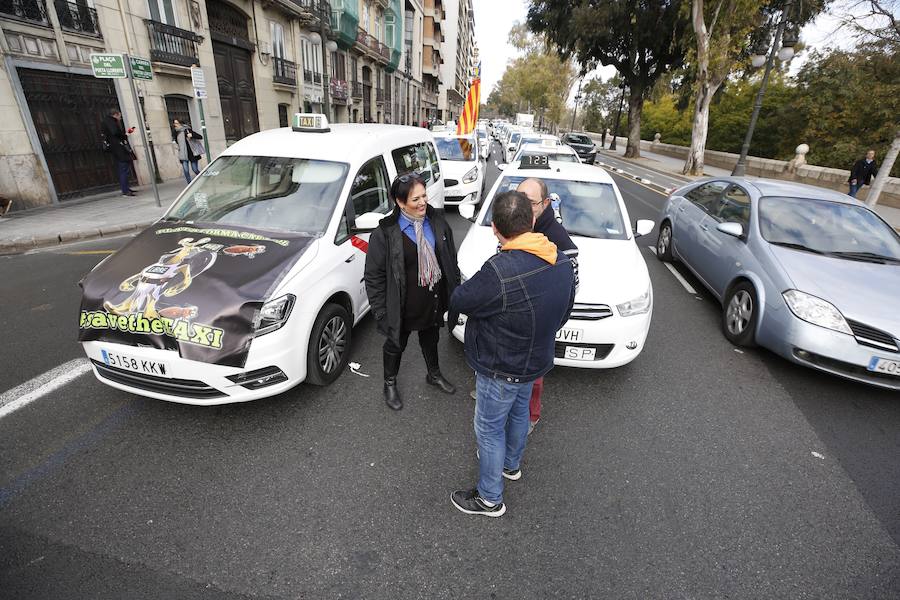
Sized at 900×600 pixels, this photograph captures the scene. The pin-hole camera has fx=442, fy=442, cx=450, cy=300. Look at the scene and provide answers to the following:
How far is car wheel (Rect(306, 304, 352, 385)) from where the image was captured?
3387 mm

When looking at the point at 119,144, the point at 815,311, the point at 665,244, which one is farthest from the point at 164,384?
the point at 119,144

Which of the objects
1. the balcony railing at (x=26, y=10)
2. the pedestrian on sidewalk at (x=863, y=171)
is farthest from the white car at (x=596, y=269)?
the pedestrian on sidewalk at (x=863, y=171)

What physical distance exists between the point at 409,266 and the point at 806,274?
382 centimetres

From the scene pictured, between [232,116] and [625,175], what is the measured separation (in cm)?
1734

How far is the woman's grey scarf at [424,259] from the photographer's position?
3.00 metres

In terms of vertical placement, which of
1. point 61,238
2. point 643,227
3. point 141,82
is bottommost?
point 61,238

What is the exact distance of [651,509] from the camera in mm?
2688

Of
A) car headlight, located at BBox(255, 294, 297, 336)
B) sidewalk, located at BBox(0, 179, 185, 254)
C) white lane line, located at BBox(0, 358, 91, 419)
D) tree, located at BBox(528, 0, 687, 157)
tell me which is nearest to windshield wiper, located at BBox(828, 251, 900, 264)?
car headlight, located at BBox(255, 294, 297, 336)

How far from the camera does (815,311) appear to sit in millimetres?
3889

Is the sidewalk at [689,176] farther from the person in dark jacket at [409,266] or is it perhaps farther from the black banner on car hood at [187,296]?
the black banner on car hood at [187,296]

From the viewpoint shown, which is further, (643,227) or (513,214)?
(643,227)

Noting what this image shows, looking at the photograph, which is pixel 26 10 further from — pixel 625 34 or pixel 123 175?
pixel 625 34

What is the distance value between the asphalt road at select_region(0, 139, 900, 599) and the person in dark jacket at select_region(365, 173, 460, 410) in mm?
784

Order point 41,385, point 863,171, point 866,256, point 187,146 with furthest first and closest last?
point 863,171, point 187,146, point 866,256, point 41,385
